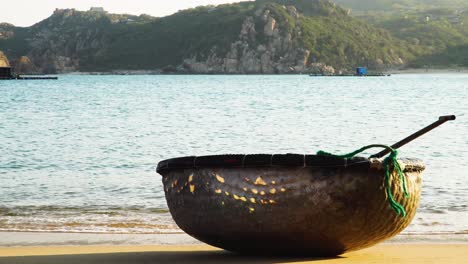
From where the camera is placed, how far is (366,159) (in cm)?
686

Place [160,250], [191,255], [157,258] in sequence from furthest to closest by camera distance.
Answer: [160,250], [191,255], [157,258]

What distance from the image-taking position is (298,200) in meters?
6.95

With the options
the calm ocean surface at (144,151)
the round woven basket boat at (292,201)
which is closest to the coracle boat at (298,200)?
the round woven basket boat at (292,201)

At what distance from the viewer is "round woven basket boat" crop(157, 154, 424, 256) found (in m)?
6.88

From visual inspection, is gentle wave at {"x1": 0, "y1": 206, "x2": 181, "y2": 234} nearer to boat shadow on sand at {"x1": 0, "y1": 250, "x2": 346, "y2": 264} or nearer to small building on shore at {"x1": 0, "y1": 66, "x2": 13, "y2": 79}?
boat shadow on sand at {"x1": 0, "y1": 250, "x2": 346, "y2": 264}

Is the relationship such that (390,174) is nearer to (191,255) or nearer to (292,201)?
(292,201)

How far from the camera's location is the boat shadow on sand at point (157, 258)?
740 centimetres

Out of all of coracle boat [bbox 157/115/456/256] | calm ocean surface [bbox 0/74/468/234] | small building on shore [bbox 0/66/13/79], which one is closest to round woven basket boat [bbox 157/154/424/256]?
coracle boat [bbox 157/115/456/256]

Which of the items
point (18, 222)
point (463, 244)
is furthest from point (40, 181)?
point (463, 244)

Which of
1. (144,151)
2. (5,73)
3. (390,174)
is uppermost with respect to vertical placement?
(390,174)

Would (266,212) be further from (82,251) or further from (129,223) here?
(129,223)

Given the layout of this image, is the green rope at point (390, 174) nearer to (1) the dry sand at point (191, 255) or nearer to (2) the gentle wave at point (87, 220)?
(1) the dry sand at point (191, 255)

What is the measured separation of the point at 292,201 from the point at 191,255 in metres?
1.64

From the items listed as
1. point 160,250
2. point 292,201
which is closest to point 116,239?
point 160,250
